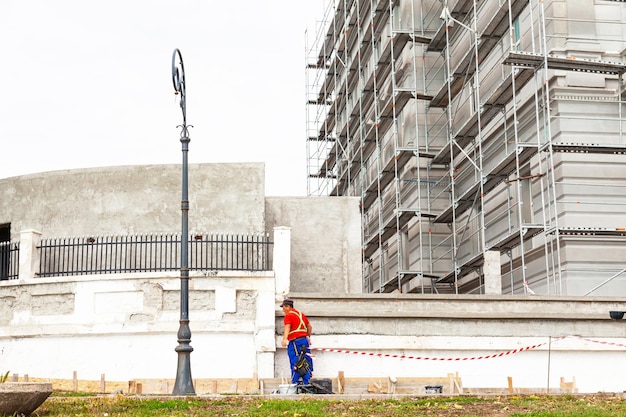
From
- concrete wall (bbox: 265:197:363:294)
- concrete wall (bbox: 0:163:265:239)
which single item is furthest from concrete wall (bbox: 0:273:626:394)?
concrete wall (bbox: 265:197:363:294)

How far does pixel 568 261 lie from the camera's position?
78.9 feet

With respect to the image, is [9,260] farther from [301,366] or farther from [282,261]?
[301,366]

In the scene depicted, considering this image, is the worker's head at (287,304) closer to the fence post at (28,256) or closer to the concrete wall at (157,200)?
the concrete wall at (157,200)

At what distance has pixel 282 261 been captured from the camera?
19484 mm

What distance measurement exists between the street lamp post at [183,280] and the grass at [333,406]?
2.20m

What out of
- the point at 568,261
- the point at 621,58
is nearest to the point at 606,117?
the point at 621,58

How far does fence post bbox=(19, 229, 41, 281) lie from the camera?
2052 cm

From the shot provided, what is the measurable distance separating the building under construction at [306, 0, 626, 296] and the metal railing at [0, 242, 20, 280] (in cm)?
994

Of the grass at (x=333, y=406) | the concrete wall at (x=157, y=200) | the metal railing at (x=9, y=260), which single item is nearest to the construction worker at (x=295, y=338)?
the grass at (x=333, y=406)

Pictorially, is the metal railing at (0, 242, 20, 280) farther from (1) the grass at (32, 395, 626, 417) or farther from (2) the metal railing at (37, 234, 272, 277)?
(1) the grass at (32, 395, 626, 417)

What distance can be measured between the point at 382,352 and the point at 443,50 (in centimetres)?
1640

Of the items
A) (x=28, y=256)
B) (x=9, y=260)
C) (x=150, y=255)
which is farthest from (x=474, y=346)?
(x=9, y=260)

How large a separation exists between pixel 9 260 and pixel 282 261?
19.7 feet

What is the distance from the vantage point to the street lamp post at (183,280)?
15.9 m
